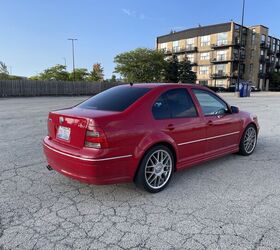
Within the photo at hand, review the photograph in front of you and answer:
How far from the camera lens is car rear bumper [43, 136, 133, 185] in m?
3.11

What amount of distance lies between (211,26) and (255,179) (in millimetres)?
61051

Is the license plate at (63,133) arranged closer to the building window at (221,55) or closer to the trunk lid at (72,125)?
the trunk lid at (72,125)

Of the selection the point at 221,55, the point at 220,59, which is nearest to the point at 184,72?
the point at 220,59

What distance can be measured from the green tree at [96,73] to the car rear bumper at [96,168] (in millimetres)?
63673

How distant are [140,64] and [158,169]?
46.2 metres

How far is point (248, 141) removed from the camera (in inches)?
217

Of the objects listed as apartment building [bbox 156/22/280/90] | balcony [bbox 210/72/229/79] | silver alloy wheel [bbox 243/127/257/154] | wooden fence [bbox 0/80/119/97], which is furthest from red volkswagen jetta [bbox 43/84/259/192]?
balcony [bbox 210/72/229/79]

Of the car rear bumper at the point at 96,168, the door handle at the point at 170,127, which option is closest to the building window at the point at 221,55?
the door handle at the point at 170,127

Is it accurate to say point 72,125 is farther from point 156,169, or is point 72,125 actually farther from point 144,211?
point 144,211

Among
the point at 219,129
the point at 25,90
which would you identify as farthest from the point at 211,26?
the point at 219,129

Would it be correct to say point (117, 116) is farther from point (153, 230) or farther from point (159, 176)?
point (153, 230)

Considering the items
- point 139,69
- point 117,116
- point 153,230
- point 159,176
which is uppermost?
point 139,69

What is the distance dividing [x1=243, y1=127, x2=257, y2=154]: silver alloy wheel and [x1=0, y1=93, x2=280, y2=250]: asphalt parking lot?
0.77 m

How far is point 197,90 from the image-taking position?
4.45 m
